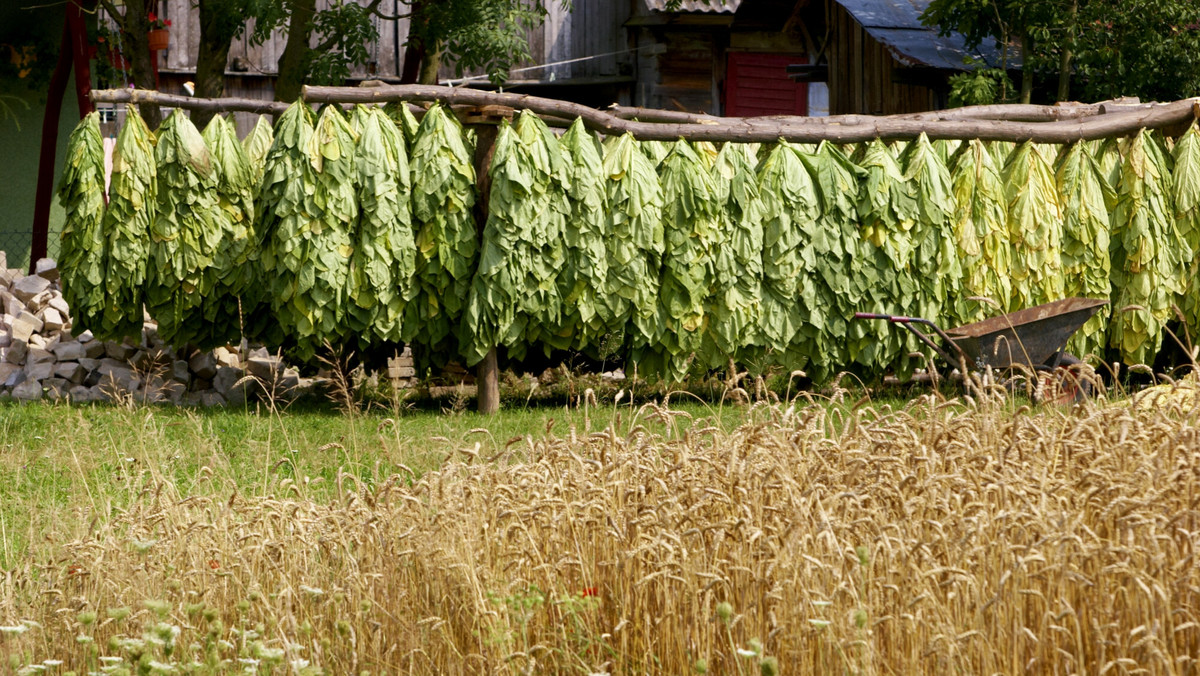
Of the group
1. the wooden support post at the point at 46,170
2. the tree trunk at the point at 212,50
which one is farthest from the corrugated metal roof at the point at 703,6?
the wooden support post at the point at 46,170

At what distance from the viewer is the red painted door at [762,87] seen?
19359mm

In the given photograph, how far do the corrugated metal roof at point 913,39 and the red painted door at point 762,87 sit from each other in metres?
3.50

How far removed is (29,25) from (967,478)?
546 inches

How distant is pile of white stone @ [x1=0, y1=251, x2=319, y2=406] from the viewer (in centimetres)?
904

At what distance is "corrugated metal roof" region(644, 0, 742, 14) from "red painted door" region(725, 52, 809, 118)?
95cm

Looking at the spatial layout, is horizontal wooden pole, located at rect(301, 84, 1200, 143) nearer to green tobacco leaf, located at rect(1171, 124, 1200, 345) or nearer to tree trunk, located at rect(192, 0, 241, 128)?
green tobacco leaf, located at rect(1171, 124, 1200, 345)

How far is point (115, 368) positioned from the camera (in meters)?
9.24

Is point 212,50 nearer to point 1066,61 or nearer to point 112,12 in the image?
point 112,12

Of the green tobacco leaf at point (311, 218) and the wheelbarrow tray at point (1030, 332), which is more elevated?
the green tobacco leaf at point (311, 218)

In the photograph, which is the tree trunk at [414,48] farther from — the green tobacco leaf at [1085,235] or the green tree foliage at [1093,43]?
the green tobacco leaf at [1085,235]

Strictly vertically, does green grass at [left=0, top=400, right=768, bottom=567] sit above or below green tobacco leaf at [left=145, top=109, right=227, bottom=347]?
below

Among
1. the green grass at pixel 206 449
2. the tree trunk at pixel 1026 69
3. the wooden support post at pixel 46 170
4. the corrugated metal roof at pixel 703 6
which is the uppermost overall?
the corrugated metal roof at pixel 703 6

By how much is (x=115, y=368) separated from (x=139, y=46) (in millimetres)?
4922

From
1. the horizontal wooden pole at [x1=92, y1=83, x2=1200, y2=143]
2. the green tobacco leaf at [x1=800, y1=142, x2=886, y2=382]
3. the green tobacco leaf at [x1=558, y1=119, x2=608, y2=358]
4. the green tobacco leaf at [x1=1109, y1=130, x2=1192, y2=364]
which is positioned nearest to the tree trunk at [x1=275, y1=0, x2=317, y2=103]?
the horizontal wooden pole at [x1=92, y1=83, x2=1200, y2=143]
